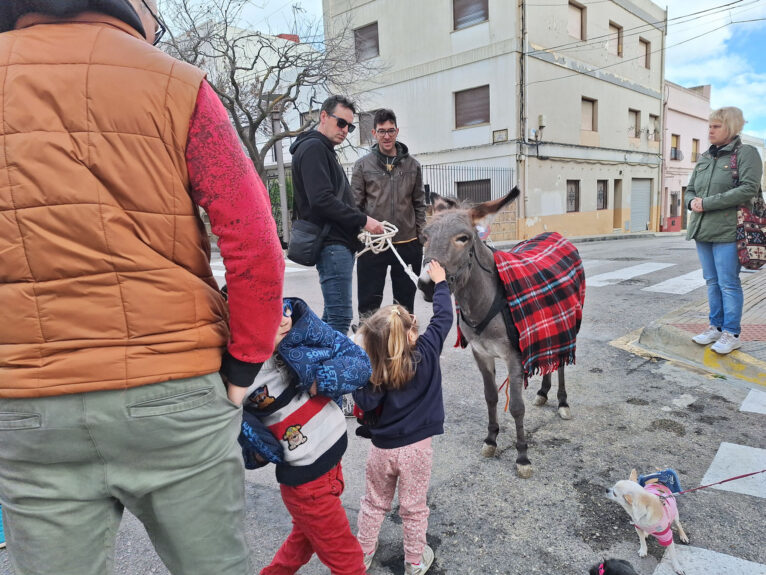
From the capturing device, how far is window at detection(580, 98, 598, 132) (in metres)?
21.4

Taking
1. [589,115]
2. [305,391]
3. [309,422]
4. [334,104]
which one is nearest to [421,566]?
[309,422]

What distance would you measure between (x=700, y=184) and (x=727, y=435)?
2.38 meters

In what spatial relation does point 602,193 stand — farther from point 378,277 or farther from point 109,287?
point 109,287

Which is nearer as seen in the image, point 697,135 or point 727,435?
point 727,435

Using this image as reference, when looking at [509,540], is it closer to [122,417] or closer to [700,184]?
[122,417]

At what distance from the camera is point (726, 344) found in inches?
175

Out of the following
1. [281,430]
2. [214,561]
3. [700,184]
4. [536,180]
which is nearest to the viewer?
[214,561]

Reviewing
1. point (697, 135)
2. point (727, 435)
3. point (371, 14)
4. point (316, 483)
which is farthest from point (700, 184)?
point (697, 135)

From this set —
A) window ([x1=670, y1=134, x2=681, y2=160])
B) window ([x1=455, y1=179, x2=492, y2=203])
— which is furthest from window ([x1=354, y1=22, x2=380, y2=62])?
window ([x1=670, y1=134, x2=681, y2=160])

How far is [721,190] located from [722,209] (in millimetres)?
180

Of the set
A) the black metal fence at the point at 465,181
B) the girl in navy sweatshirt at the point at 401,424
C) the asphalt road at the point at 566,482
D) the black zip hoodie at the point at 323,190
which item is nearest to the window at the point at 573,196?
the black metal fence at the point at 465,181

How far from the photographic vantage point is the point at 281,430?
185cm

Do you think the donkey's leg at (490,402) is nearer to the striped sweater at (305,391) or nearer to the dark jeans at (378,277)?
the dark jeans at (378,277)

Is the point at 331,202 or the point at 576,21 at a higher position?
the point at 576,21
